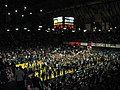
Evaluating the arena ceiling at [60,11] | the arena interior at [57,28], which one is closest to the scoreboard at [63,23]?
the arena interior at [57,28]

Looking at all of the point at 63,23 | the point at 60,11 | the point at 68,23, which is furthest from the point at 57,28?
the point at 60,11

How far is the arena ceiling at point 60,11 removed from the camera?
3489 centimetres

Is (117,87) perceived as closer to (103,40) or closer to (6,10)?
(6,10)

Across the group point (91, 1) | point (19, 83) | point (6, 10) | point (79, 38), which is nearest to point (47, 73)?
point (19, 83)

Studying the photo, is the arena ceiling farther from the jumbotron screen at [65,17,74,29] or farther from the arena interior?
the jumbotron screen at [65,17,74,29]

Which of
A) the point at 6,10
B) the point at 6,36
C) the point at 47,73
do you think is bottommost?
the point at 47,73

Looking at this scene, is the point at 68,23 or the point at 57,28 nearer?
the point at 57,28

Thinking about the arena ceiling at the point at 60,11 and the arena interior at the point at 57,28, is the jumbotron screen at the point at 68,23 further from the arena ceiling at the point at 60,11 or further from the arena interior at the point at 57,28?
the arena ceiling at the point at 60,11

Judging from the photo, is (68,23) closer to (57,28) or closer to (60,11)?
(57,28)

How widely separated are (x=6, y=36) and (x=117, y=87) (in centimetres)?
3291

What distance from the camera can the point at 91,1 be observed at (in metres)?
32.5

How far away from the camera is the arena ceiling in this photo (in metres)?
34.9

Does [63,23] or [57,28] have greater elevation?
[63,23]

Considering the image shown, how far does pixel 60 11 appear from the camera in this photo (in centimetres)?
4025
